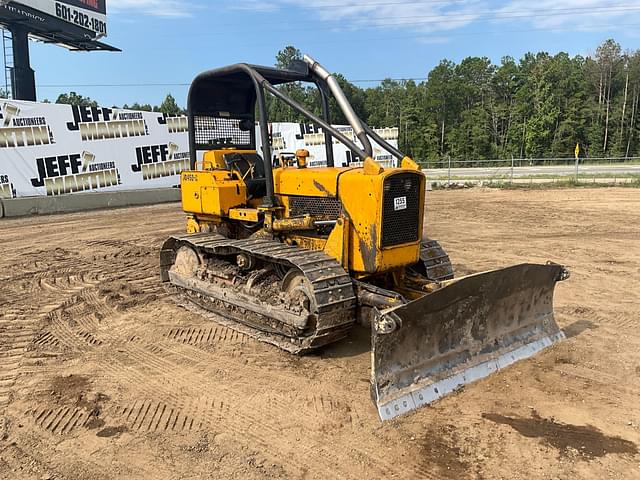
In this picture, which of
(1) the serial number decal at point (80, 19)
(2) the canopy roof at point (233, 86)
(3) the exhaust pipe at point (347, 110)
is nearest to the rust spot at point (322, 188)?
(3) the exhaust pipe at point (347, 110)

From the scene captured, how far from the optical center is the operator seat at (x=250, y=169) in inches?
269

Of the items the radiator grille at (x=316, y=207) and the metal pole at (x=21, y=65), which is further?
the metal pole at (x=21, y=65)

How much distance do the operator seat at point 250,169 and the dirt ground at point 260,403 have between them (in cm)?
172

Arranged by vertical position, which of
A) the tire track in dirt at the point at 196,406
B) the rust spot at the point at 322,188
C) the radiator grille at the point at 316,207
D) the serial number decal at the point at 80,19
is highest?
the serial number decal at the point at 80,19

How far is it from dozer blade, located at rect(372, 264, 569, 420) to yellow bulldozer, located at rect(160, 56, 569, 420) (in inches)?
0.5

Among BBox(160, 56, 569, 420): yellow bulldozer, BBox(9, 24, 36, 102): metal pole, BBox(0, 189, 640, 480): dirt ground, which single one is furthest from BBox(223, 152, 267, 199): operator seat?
BBox(9, 24, 36, 102): metal pole

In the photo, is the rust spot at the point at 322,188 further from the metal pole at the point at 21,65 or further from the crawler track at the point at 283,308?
the metal pole at the point at 21,65

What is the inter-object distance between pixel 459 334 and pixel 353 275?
1206 millimetres

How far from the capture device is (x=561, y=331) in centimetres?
567

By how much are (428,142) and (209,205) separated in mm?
61963

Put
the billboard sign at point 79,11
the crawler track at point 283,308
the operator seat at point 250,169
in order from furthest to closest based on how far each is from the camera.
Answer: the billboard sign at point 79,11 < the operator seat at point 250,169 < the crawler track at point 283,308

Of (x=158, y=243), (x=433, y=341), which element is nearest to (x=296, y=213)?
(x=433, y=341)

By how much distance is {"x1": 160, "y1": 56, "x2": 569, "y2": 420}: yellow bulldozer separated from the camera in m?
4.44

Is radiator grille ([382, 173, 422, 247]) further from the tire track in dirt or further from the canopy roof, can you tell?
the canopy roof
